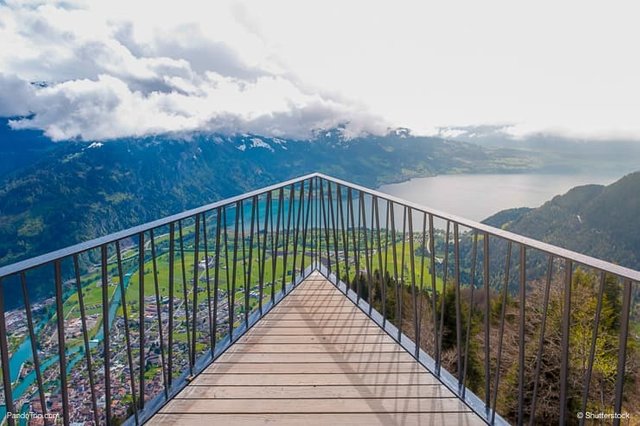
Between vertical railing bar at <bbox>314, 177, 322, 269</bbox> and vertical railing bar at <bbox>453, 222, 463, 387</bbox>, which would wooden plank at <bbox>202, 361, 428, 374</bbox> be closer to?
vertical railing bar at <bbox>453, 222, 463, 387</bbox>

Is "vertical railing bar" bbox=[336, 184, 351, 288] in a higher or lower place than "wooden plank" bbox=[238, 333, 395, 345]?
higher

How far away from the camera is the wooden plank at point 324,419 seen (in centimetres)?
209

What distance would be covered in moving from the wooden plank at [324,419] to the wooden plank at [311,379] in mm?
313

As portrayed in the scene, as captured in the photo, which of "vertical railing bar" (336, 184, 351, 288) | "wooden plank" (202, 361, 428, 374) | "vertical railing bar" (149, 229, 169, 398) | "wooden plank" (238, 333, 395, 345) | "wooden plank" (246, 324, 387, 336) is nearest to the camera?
"vertical railing bar" (149, 229, 169, 398)

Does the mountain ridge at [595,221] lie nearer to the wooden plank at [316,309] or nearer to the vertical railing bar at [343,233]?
the vertical railing bar at [343,233]

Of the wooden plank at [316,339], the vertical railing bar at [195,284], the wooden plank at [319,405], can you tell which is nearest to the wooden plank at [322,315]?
the wooden plank at [316,339]

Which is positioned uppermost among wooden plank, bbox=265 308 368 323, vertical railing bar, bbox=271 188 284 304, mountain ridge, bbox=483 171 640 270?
vertical railing bar, bbox=271 188 284 304

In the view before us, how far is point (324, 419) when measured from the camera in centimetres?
214

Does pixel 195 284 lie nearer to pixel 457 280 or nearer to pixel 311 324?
pixel 311 324

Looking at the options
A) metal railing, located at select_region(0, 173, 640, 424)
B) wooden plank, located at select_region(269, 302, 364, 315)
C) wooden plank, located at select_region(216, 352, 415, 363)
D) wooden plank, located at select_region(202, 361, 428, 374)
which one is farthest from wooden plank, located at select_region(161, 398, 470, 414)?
wooden plank, located at select_region(269, 302, 364, 315)

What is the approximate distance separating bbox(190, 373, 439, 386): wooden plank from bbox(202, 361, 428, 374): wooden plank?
0.16ft

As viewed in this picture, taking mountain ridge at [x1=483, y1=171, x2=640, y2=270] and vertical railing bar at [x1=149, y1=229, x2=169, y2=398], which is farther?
mountain ridge at [x1=483, y1=171, x2=640, y2=270]

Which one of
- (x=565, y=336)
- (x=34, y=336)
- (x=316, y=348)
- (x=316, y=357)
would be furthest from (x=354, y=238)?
(x=34, y=336)

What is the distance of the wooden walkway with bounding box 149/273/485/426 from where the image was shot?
7.04 ft
